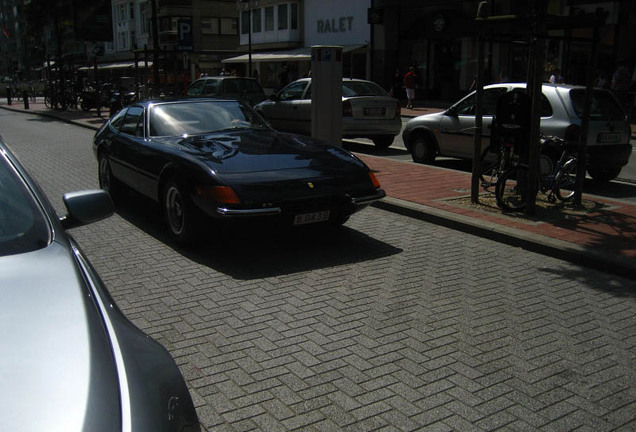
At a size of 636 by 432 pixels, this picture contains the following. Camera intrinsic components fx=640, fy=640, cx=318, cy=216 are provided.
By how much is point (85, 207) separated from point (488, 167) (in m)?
7.32

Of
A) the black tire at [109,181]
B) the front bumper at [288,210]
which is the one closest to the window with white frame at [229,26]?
the black tire at [109,181]

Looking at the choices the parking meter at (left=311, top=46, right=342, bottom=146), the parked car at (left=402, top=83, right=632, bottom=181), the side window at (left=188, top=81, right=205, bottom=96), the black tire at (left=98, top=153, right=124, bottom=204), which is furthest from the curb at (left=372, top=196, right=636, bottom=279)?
the side window at (left=188, top=81, right=205, bottom=96)

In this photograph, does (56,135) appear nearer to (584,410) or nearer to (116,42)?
(584,410)

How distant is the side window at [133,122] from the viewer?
786 cm

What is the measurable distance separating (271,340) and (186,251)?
2464mm

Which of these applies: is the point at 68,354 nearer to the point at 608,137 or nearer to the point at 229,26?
the point at 608,137

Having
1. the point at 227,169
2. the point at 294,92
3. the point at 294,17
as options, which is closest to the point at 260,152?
the point at 227,169

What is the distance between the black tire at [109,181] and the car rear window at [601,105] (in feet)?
22.9

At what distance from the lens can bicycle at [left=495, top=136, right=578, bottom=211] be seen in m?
7.85

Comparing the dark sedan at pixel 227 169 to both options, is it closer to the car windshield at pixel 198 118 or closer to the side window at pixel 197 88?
the car windshield at pixel 198 118

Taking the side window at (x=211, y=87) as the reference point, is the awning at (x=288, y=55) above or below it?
above

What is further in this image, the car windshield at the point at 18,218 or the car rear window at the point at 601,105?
the car rear window at the point at 601,105

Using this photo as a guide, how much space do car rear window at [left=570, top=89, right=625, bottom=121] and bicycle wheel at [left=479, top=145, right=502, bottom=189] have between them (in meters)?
1.54

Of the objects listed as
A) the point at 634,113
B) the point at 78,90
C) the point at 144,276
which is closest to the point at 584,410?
the point at 144,276
